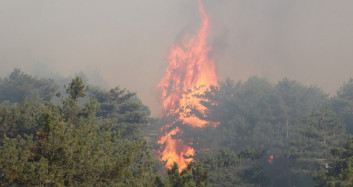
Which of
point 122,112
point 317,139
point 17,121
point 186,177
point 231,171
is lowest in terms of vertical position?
point 186,177

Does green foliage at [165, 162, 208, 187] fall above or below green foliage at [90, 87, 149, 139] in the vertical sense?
below

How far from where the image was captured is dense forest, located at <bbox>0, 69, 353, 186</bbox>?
10602 millimetres

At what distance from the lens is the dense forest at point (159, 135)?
34.8ft

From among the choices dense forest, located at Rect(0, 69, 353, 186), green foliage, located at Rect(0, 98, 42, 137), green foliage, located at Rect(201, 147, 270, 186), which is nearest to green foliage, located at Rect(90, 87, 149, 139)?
dense forest, located at Rect(0, 69, 353, 186)

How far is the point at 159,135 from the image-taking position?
59594mm

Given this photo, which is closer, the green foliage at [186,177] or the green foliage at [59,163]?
the green foliage at [59,163]

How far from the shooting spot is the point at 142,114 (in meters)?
37.2

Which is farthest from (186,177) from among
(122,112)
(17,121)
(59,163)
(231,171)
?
(122,112)

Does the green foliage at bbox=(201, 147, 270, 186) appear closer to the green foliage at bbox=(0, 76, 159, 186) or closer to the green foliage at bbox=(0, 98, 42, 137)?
the green foliage at bbox=(0, 76, 159, 186)

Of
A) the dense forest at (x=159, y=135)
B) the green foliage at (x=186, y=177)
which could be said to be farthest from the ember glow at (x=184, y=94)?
the green foliage at (x=186, y=177)

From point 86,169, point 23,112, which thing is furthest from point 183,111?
point 86,169

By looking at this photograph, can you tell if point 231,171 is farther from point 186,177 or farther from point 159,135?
point 159,135

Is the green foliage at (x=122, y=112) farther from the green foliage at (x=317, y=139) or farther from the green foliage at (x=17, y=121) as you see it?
the green foliage at (x=317, y=139)

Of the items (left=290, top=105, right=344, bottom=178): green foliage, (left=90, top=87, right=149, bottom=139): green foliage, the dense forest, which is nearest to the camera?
the dense forest
